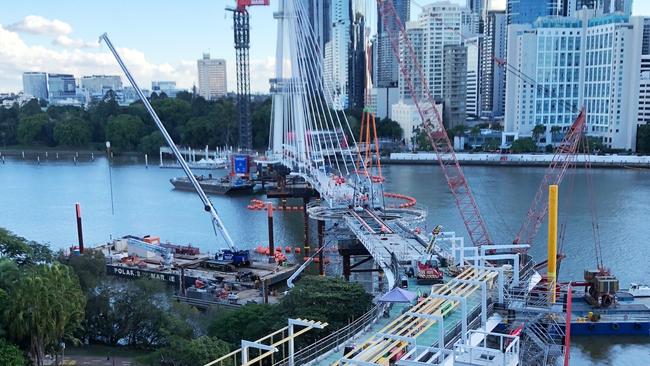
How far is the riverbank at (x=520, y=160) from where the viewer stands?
1768 inches

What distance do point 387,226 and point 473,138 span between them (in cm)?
4027

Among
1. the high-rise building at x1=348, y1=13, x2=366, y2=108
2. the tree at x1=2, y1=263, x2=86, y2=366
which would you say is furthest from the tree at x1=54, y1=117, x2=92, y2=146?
the tree at x1=2, y1=263, x2=86, y2=366

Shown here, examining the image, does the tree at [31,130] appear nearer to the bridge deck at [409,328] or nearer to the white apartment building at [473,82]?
the white apartment building at [473,82]

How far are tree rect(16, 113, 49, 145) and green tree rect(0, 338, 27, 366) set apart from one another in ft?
187

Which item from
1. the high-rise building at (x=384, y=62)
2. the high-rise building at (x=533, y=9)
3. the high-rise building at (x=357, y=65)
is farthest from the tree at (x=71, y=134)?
the high-rise building at (x=533, y=9)

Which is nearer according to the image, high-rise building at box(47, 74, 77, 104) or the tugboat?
the tugboat

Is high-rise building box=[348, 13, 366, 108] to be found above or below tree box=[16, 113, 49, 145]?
above

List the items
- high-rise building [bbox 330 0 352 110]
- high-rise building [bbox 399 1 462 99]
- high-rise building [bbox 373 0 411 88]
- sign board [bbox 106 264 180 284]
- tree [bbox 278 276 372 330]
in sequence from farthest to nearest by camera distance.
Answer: high-rise building [bbox 330 0 352 110]
high-rise building [bbox 373 0 411 88]
high-rise building [bbox 399 1 462 99]
sign board [bbox 106 264 180 284]
tree [bbox 278 276 372 330]

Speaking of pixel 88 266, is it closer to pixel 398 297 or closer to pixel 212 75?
pixel 398 297

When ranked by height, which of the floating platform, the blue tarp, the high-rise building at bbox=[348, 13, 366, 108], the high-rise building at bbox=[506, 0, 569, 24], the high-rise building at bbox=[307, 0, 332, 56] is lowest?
the floating platform

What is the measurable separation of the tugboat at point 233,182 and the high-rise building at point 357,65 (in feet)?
142

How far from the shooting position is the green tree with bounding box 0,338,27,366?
31.6 ft

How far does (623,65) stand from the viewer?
49.2m

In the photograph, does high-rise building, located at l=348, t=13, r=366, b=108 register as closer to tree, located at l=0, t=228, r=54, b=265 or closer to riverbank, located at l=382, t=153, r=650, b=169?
riverbank, located at l=382, t=153, r=650, b=169
